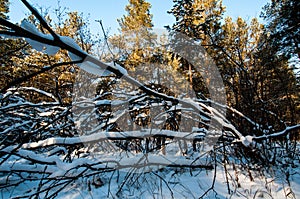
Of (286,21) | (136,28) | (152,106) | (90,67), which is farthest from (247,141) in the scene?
(136,28)

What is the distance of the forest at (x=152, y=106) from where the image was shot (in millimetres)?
1346

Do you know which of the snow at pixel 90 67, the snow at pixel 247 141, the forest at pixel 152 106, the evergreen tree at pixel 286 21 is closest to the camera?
the snow at pixel 90 67

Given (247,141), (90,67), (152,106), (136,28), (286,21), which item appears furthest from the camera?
(136,28)

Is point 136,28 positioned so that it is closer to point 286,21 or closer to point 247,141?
point 286,21

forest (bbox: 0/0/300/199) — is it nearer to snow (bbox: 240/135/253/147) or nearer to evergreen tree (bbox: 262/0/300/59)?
snow (bbox: 240/135/253/147)

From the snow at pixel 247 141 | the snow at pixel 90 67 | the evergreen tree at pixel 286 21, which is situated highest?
the evergreen tree at pixel 286 21

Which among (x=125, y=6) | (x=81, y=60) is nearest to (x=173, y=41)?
(x=125, y=6)

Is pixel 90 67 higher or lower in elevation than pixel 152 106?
higher

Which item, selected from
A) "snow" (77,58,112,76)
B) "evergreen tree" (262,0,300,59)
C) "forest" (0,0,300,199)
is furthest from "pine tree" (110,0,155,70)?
"snow" (77,58,112,76)

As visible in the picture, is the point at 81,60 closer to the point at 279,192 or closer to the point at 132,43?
the point at 279,192

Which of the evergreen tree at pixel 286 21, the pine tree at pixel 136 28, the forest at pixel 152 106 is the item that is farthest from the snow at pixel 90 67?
A: the pine tree at pixel 136 28

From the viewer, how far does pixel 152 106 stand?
239cm

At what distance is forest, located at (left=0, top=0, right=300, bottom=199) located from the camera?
135 centimetres

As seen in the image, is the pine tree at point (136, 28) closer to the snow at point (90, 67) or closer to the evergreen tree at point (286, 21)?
the evergreen tree at point (286, 21)
